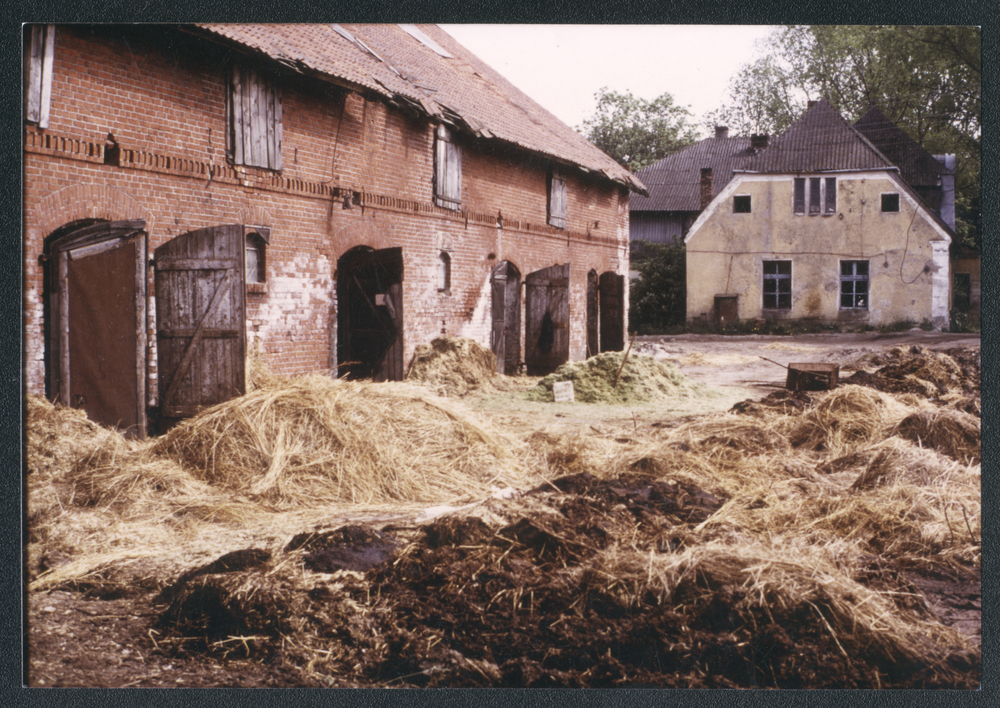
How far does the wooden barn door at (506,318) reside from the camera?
11.2 meters

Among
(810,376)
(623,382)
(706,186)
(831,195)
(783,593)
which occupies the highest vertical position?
(706,186)

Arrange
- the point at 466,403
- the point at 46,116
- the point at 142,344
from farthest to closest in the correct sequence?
the point at 466,403 < the point at 142,344 < the point at 46,116

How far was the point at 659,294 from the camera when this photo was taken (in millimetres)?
14734

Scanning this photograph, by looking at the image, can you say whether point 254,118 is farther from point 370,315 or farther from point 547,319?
point 547,319

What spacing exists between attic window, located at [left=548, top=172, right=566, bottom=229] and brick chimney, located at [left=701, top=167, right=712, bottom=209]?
2196mm

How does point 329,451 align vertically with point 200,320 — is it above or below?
below

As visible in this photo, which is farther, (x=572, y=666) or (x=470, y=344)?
(x=470, y=344)

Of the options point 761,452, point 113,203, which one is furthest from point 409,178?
point 761,452

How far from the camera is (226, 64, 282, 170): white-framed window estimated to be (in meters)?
6.91

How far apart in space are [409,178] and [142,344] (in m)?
4.61

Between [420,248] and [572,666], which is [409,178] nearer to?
[420,248]

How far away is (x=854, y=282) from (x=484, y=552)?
5.67 metres

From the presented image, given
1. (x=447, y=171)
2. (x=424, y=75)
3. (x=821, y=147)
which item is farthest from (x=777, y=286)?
(x=424, y=75)

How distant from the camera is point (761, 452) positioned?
6375 mm
